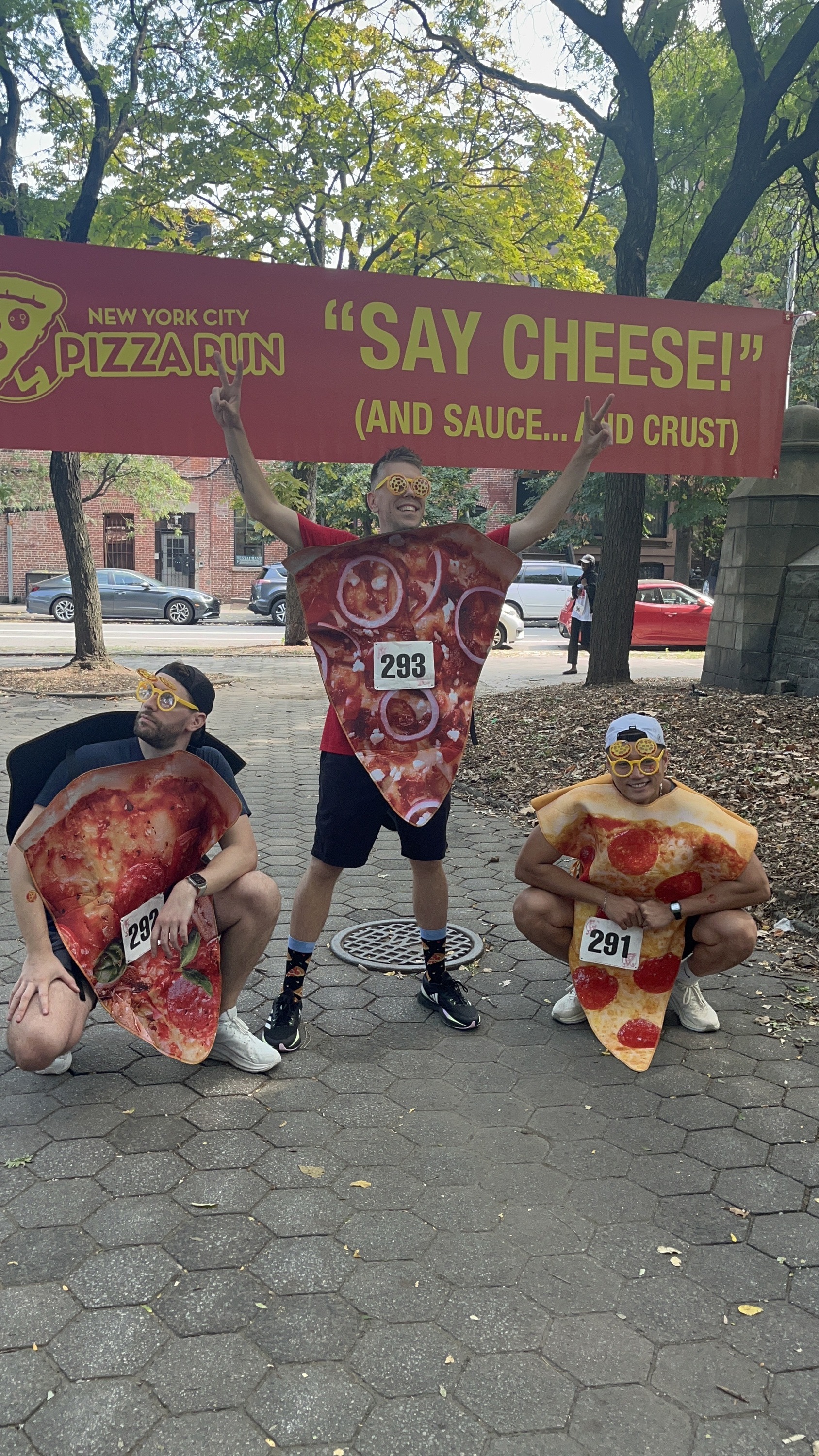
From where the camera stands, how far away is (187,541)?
122 ft

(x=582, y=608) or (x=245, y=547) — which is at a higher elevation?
(x=245, y=547)

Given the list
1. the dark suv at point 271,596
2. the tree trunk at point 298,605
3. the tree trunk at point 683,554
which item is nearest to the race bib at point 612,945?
the tree trunk at point 298,605

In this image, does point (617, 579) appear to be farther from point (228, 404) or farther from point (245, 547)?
point (245, 547)

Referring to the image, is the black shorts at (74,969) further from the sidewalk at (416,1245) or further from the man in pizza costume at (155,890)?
the sidewalk at (416,1245)

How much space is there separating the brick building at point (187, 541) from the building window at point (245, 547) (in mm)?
25

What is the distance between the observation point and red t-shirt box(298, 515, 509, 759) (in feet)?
12.1

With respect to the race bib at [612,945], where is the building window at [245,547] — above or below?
above

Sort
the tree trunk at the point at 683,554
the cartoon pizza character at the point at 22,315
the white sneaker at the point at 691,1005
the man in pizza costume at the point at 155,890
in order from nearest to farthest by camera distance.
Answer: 1. the man in pizza costume at the point at 155,890
2. the white sneaker at the point at 691,1005
3. the cartoon pizza character at the point at 22,315
4. the tree trunk at the point at 683,554

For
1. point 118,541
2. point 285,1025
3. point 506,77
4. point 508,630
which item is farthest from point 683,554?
point 285,1025

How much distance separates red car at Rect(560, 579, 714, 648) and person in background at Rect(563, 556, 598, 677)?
5553 millimetres

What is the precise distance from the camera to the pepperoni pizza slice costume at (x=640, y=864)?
140 inches

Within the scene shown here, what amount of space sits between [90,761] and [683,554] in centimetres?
3416

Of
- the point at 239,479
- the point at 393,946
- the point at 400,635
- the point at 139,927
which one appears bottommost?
the point at 393,946

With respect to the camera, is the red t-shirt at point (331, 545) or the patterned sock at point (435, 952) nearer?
the red t-shirt at point (331, 545)
